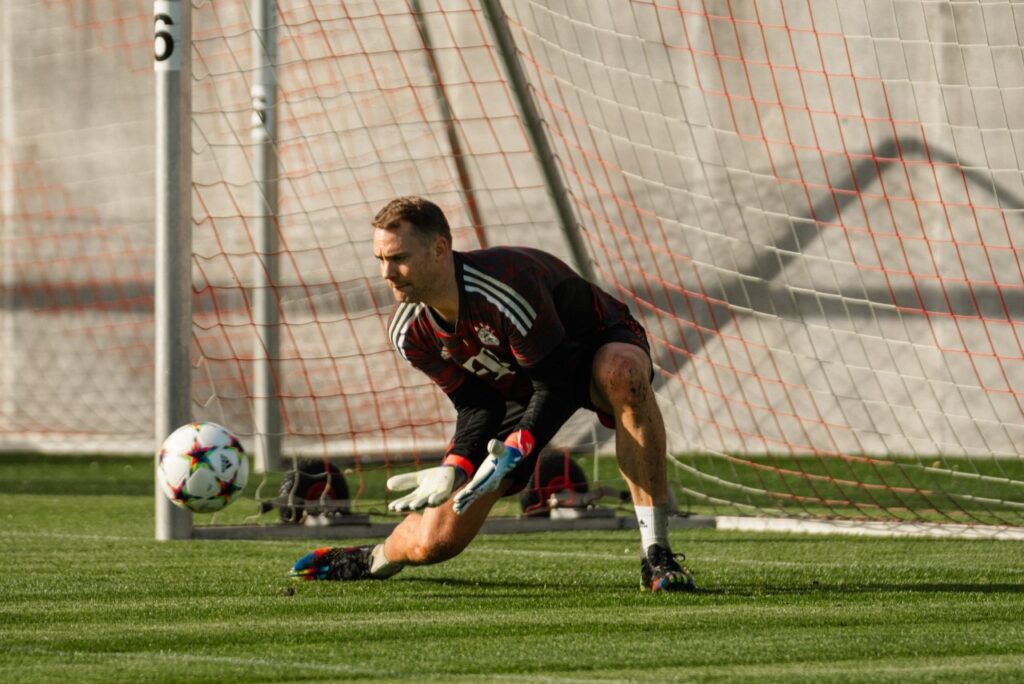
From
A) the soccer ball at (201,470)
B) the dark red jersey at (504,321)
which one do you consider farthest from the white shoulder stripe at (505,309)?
the soccer ball at (201,470)

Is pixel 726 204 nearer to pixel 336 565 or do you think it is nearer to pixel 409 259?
pixel 336 565

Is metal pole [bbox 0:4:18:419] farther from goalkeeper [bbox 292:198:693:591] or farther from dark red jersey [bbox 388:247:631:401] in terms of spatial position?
dark red jersey [bbox 388:247:631:401]

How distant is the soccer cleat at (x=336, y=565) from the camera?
4.99 m

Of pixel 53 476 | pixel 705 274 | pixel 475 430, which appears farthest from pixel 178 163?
pixel 705 274

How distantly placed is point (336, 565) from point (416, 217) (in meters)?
1.21

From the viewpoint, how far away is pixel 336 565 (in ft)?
16.4

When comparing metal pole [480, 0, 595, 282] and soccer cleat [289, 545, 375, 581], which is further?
metal pole [480, 0, 595, 282]

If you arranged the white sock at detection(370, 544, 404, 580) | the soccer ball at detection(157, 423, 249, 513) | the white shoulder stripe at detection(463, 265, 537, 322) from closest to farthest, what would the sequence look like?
the white shoulder stripe at detection(463, 265, 537, 322) → the white sock at detection(370, 544, 404, 580) → the soccer ball at detection(157, 423, 249, 513)

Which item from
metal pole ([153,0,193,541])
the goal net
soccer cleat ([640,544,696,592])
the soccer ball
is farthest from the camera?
the goal net

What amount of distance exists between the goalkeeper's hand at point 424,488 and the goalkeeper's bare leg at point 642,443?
63cm

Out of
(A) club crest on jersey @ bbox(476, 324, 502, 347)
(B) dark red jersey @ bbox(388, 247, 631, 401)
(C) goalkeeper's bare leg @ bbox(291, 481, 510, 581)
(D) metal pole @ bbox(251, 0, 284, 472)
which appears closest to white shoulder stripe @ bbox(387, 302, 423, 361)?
(B) dark red jersey @ bbox(388, 247, 631, 401)

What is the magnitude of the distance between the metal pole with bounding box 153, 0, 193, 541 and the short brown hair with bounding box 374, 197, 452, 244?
1968 mm

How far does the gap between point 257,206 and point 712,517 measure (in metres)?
5.20

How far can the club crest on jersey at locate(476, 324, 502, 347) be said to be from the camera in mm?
4520
